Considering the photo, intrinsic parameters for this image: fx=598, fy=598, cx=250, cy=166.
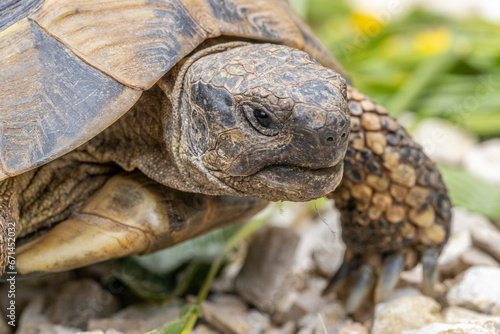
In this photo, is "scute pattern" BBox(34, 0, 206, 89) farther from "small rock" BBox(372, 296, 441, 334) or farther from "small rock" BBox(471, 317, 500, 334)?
"small rock" BBox(471, 317, 500, 334)

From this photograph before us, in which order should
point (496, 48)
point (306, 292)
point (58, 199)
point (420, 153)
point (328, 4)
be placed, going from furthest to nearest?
point (328, 4) → point (496, 48) → point (306, 292) → point (420, 153) → point (58, 199)

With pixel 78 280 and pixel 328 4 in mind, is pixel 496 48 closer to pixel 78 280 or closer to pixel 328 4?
pixel 328 4

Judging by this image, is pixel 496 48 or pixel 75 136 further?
pixel 496 48

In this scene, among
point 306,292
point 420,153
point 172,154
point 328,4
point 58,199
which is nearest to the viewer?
point 172,154

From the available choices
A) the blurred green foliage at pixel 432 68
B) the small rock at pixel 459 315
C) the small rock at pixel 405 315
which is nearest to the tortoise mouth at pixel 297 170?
the small rock at pixel 405 315

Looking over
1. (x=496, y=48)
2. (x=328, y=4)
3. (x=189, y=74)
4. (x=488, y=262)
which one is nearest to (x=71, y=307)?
(x=189, y=74)

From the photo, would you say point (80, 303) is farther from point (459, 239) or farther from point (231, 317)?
point (459, 239)
